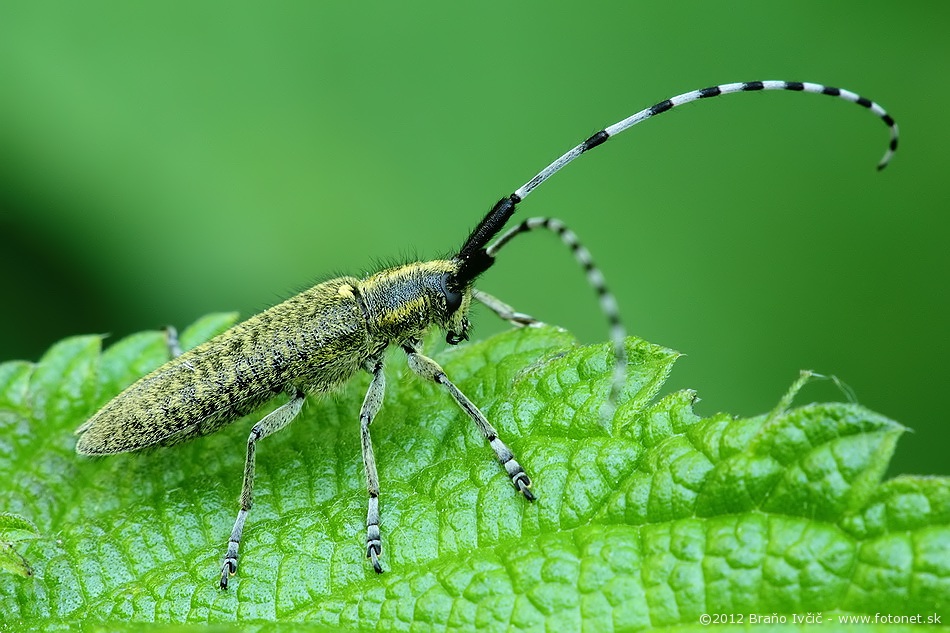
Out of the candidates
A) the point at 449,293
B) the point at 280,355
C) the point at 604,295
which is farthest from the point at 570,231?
the point at 280,355

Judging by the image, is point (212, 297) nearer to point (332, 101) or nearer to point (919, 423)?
point (332, 101)

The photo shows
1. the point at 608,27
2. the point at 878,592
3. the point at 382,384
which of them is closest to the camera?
the point at 878,592

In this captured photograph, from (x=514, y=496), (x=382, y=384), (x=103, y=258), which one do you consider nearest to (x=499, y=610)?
(x=514, y=496)

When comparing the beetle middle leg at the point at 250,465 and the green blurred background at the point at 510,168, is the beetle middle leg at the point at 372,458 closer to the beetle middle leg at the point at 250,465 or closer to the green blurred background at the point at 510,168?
the beetle middle leg at the point at 250,465

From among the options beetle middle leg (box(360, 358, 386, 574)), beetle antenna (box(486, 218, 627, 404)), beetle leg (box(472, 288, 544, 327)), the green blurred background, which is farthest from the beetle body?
the green blurred background

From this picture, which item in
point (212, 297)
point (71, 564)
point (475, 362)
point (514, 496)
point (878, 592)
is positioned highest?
point (212, 297)

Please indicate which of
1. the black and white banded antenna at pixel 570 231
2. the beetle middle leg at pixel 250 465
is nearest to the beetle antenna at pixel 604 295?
the black and white banded antenna at pixel 570 231

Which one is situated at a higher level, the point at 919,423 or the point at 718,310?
the point at 718,310
